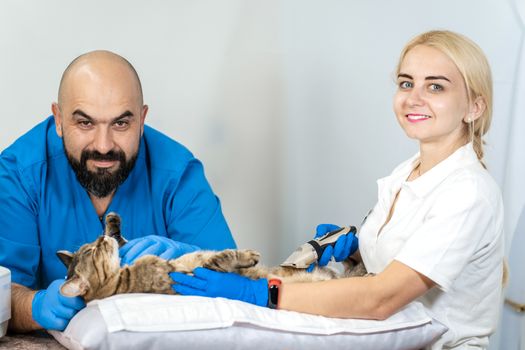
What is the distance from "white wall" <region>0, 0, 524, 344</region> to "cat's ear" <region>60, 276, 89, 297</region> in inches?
52.1

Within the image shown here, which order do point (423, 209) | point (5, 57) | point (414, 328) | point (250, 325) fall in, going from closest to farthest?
1. point (250, 325)
2. point (414, 328)
3. point (423, 209)
4. point (5, 57)

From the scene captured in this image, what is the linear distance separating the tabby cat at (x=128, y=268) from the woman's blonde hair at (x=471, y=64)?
597 millimetres

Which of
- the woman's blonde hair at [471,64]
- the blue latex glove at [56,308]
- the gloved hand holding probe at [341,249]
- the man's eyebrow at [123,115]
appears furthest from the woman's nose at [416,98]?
the blue latex glove at [56,308]

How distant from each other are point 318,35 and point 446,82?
1.08m

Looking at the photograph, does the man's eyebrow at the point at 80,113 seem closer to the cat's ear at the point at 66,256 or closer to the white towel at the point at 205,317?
the cat's ear at the point at 66,256

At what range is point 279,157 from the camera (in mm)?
2895

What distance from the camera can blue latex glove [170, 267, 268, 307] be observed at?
154 centimetres

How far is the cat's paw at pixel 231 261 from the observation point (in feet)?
5.27

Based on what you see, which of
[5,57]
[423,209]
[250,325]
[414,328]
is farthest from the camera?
[5,57]

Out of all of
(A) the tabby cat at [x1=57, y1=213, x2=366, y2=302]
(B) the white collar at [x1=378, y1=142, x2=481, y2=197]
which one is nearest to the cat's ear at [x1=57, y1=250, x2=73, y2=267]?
(A) the tabby cat at [x1=57, y1=213, x2=366, y2=302]

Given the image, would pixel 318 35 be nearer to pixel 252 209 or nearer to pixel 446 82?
pixel 252 209

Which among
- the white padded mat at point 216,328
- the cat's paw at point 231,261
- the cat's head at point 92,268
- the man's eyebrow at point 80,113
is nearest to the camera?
the white padded mat at point 216,328

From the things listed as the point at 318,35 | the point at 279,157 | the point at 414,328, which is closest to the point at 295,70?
the point at 318,35

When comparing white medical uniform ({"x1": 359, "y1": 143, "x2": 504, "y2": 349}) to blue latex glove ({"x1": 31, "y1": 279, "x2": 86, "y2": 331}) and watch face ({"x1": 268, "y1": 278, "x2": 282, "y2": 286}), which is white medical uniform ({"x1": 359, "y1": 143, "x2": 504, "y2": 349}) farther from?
blue latex glove ({"x1": 31, "y1": 279, "x2": 86, "y2": 331})
